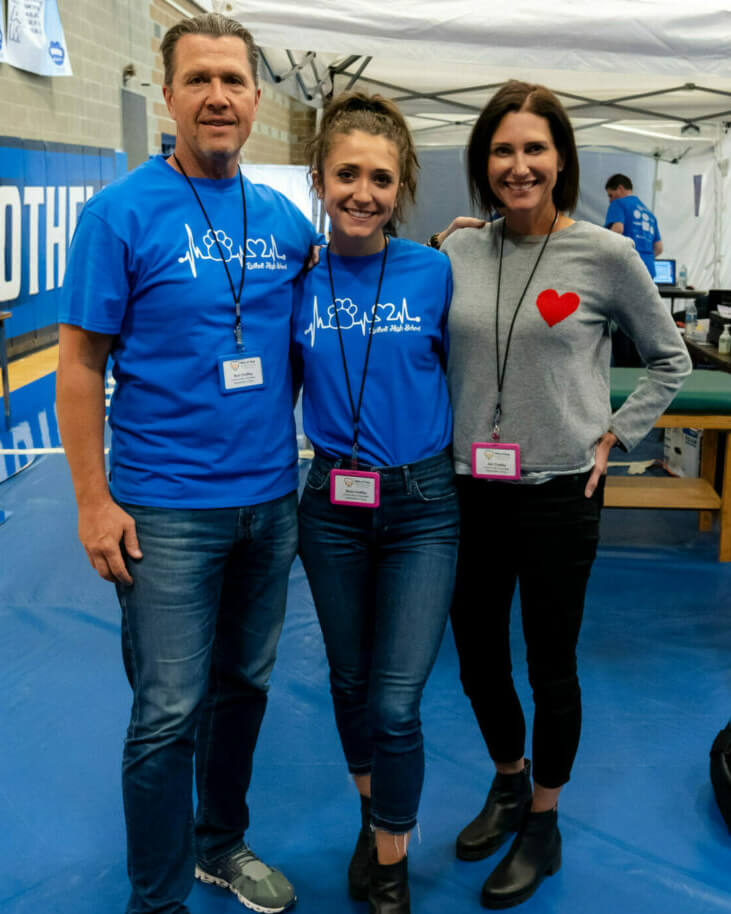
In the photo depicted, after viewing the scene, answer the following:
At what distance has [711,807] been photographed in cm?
204

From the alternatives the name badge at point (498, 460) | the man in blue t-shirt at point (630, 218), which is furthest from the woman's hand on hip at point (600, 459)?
the man in blue t-shirt at point (630, 218)

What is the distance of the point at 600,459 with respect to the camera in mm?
1651

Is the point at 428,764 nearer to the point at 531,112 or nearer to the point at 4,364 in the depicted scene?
the point at 531,112

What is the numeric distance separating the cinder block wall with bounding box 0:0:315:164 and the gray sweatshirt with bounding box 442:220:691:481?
17.6 feet

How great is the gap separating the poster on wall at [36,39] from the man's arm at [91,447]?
6.30 meters

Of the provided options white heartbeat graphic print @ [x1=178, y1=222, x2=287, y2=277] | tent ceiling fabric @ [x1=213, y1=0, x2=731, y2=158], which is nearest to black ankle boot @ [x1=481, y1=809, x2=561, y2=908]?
white heartbeat graphic print @ [x1=178, y1=222, x2=287, y2=277]

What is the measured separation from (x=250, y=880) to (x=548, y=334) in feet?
3.76

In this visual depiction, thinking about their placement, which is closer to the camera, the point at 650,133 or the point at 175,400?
the point at 175,400

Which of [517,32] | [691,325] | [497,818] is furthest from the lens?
[691,325]

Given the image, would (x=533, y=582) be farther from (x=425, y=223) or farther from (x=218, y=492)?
(x=425, y=223)

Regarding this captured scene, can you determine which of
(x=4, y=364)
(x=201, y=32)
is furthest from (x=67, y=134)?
(x=201, y=32)

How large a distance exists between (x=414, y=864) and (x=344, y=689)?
483 millimetres

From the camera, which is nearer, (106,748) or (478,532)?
(478,532)

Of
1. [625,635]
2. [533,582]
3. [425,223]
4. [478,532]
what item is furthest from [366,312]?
[425,223]
